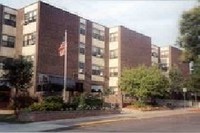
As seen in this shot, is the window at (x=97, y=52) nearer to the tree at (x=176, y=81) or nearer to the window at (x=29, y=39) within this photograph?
the window at (x=29, y=39)

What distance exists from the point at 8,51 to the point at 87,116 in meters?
19.9

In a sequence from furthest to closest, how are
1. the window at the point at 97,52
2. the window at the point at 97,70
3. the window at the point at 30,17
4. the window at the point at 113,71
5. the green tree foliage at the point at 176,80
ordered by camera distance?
the green tree foliage at the point at 176,80 < the window at the point at 113,71 < the window at the point at 97,52 < the window at the point at 97,70 < the window at the point at 30,17

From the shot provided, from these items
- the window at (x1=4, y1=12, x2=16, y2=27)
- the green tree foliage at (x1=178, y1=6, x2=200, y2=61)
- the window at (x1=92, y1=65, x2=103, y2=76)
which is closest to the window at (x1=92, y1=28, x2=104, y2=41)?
the window at (x1=92, y1=65, x2=103, y2=76)

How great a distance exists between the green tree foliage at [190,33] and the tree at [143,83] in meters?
21.9

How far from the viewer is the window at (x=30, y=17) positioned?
167ft

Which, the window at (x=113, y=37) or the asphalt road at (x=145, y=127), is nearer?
the asphalt road at (x=145, y=127)

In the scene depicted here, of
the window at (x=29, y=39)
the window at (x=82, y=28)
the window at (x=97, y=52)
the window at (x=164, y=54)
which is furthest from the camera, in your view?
the window at (x=164, y=54)

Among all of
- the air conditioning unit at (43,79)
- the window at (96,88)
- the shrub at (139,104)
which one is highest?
the air conditioning unit at (43,79)

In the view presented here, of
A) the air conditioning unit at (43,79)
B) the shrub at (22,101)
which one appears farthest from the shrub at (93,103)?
the air conditioning unit at (43,79)

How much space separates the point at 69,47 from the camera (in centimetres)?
5381

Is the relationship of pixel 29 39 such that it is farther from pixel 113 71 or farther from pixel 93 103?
pixel 93 103

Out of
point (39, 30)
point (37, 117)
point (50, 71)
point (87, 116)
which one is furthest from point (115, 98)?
point (37, 117)

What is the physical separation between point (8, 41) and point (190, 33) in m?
31.9

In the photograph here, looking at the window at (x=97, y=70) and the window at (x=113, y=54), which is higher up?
the window at (x=113, y=54)
